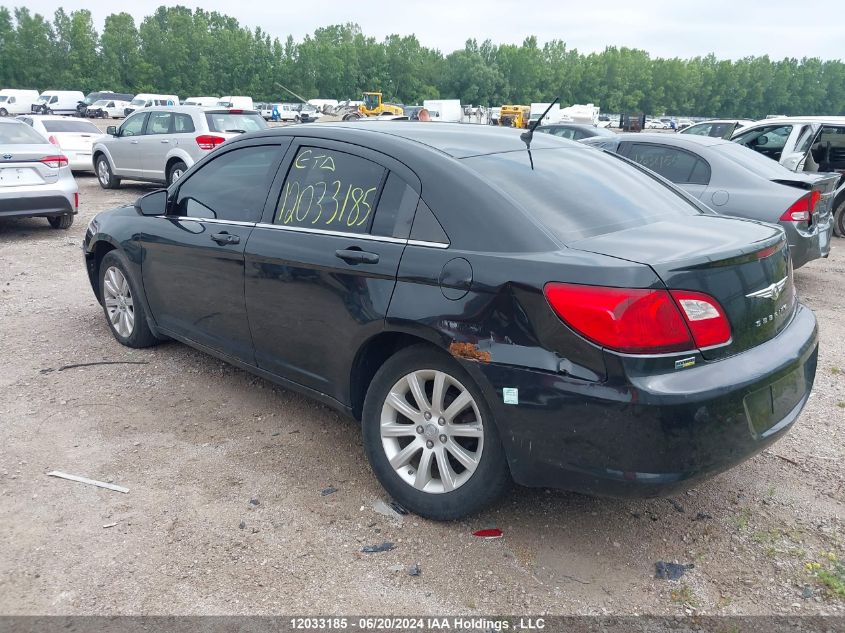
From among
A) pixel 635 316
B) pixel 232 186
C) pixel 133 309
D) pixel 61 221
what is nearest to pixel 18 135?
pixel 61 221

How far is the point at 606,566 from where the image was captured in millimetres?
2998

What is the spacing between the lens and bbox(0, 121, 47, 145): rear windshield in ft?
32.4

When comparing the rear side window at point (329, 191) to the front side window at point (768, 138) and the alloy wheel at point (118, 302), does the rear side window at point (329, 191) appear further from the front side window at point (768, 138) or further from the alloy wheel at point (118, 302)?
the front side window at point (768, 138)

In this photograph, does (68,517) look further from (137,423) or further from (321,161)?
(321,161)

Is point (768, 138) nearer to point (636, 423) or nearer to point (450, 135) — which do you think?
point (450, 135)

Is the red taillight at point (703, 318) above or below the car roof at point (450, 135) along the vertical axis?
below

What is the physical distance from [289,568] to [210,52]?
104 metres

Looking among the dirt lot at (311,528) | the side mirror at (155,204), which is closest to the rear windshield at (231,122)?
the side mirror at (155,204)

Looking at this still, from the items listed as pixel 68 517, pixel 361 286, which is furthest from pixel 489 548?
pixel 68 517

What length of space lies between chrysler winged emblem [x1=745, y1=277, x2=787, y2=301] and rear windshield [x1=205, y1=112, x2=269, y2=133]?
38.5 ft

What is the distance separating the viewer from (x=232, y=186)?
436cm

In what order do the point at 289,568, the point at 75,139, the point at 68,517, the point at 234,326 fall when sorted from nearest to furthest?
the point at 289,568, the point at 68,517, the point at 234,326, the point at 75,139

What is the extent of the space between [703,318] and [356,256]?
1533 mm

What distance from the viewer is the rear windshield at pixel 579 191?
3.17m
